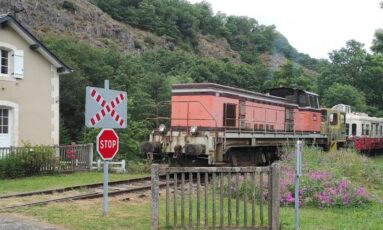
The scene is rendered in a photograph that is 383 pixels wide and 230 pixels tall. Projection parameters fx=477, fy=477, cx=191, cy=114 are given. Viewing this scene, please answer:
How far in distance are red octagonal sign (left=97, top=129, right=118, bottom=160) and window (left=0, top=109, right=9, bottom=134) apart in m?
11.5

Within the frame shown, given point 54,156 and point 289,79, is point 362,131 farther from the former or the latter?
point 54,156

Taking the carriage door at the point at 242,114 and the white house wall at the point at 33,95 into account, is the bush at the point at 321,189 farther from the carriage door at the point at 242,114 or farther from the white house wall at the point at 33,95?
the white house wall at the point at 33,95

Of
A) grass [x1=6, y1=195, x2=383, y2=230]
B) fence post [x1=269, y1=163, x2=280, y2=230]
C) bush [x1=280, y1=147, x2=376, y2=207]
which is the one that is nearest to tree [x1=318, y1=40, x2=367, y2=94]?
bush [x1=280, y1=147, x2=376, y2=207]

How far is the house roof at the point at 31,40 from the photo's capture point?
774 inches

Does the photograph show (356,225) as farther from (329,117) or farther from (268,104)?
(329,117)

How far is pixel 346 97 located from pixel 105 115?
4803 centimetres

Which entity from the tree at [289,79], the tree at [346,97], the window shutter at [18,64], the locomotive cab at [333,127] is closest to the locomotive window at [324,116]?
the locomotive cab at [333,127]

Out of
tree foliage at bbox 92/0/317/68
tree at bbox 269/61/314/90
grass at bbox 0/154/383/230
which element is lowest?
grass at bbox 0/154/383/230

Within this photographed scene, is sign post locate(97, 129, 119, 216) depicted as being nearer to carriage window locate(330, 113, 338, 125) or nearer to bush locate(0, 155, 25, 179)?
bush locate(0, 155, 25, 179)

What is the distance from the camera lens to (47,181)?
15.9m

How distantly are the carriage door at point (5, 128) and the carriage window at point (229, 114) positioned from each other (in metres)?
9.14

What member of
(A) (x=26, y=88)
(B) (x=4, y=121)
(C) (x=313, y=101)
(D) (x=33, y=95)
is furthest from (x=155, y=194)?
(C) (x=313, y=101)

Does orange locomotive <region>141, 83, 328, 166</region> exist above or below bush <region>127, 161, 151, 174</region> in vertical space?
above

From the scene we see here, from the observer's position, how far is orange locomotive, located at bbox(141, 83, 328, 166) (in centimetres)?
1698
